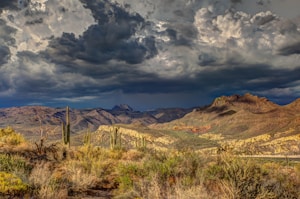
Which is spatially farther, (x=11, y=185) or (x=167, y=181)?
(x=167, y=181)

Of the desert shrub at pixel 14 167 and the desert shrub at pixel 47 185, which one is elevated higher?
the desert shrub at pixel 14 167

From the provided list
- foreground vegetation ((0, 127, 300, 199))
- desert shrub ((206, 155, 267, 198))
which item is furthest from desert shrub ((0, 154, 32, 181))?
desert shrub ((206, 155, 267, 198))

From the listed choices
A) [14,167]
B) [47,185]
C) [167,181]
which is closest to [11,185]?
[47,185]

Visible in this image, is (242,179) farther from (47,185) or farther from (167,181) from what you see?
(47,185)

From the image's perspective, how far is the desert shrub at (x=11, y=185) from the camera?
1289cm

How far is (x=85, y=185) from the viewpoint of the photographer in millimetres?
15969

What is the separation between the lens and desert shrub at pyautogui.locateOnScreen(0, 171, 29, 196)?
42.3ft

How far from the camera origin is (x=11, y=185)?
43.5 ft

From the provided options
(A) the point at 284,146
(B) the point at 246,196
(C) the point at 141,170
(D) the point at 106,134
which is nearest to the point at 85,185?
(C) the point at 141,170

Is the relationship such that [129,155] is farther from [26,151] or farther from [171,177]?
[171,177]

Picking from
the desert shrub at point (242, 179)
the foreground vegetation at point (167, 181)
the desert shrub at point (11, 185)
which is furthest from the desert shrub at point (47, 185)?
the desert shrub at point (242, 179)

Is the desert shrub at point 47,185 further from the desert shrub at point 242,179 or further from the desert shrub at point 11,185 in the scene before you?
the desert shrub at point 242,179

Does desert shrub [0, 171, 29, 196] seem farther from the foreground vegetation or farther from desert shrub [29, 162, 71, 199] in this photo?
desert shrub [29, 162, 71, 199]

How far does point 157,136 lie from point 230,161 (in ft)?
593
